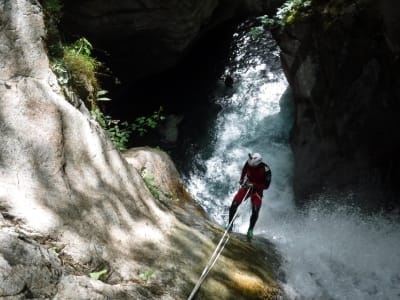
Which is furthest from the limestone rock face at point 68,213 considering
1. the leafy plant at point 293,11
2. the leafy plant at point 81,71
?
the leafy plant at point 293,11

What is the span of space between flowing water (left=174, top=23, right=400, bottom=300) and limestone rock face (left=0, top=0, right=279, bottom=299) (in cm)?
186

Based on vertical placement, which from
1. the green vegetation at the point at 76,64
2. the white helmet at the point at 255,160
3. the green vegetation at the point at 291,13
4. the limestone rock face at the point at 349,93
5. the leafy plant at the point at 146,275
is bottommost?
the leafy plant at the point at 146,275

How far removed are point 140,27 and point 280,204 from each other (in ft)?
22.7

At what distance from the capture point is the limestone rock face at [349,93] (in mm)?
7348

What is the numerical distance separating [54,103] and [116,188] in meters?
1.14

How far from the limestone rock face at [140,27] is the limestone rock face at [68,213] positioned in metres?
7.45

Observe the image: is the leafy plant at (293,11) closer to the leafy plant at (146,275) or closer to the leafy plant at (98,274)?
the leafy plant at (146,275)

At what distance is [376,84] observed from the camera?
7.55 metres

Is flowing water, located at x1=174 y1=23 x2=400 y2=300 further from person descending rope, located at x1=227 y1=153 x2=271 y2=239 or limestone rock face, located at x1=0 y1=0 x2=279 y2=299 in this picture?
limestone rock face, located at x1=0 y1=0 x2=279 y2=299

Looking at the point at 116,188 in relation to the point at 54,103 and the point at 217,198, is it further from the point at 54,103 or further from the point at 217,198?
the point at 217,198

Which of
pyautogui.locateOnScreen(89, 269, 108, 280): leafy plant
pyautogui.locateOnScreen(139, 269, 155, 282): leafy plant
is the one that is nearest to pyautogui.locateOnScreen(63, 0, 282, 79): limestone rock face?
pyautogui.locateOnScreen(139, 269, 155, 282): leafy plant

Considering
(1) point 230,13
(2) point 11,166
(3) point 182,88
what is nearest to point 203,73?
(3) point 182,88

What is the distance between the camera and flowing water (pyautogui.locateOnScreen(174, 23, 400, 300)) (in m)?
6.50

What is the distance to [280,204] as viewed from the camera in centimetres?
1027
